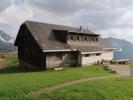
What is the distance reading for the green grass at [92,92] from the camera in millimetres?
24483

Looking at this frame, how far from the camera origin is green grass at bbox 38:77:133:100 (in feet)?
80.3

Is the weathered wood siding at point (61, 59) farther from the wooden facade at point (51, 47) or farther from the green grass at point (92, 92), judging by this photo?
the green grass at point (92, 92)

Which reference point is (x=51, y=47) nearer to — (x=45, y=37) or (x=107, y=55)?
(x=45, y=37)

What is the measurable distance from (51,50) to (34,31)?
567 centimetres

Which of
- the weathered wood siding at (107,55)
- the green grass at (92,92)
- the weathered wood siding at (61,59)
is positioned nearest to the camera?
the green grass at (92,92)

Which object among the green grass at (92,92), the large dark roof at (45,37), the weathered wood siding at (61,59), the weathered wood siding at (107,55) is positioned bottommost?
the green grass at (92,92)

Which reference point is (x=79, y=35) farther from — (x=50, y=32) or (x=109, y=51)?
(x=109, y=51)

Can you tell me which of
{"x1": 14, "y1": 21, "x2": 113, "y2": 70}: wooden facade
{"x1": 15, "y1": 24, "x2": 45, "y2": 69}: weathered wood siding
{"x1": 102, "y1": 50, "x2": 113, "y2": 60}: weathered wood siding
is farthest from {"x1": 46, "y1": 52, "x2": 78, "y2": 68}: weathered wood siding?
{"x1": 102, "y1": 50, "x2": 113, "y2": 60}: weathered wood siding

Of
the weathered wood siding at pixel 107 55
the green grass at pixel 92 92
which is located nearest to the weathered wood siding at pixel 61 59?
the weathered wood siding at pixel 107 55

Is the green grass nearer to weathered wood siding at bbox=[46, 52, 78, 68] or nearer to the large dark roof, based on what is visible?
weathered wood siding at bbox=[46, 52, 78, 68]

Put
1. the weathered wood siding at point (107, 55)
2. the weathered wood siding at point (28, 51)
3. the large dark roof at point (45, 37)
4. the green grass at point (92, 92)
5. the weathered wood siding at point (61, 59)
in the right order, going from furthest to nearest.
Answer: the weathered wood siding at point (107, 55), the weathered wood siding at point (28, 51), the large dark roof at point (45, 37), the weathered wood siding at point (61, 59), the green grass at point (92, 92)

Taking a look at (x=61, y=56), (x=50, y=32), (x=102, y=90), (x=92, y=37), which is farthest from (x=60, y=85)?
(x=92, y=37)

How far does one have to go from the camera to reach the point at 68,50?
155 feet

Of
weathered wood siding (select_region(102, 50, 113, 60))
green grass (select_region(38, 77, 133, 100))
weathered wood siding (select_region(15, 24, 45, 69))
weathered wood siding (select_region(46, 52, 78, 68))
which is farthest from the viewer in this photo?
weathered wood siding (select_region(102, 50, 113, 60))
